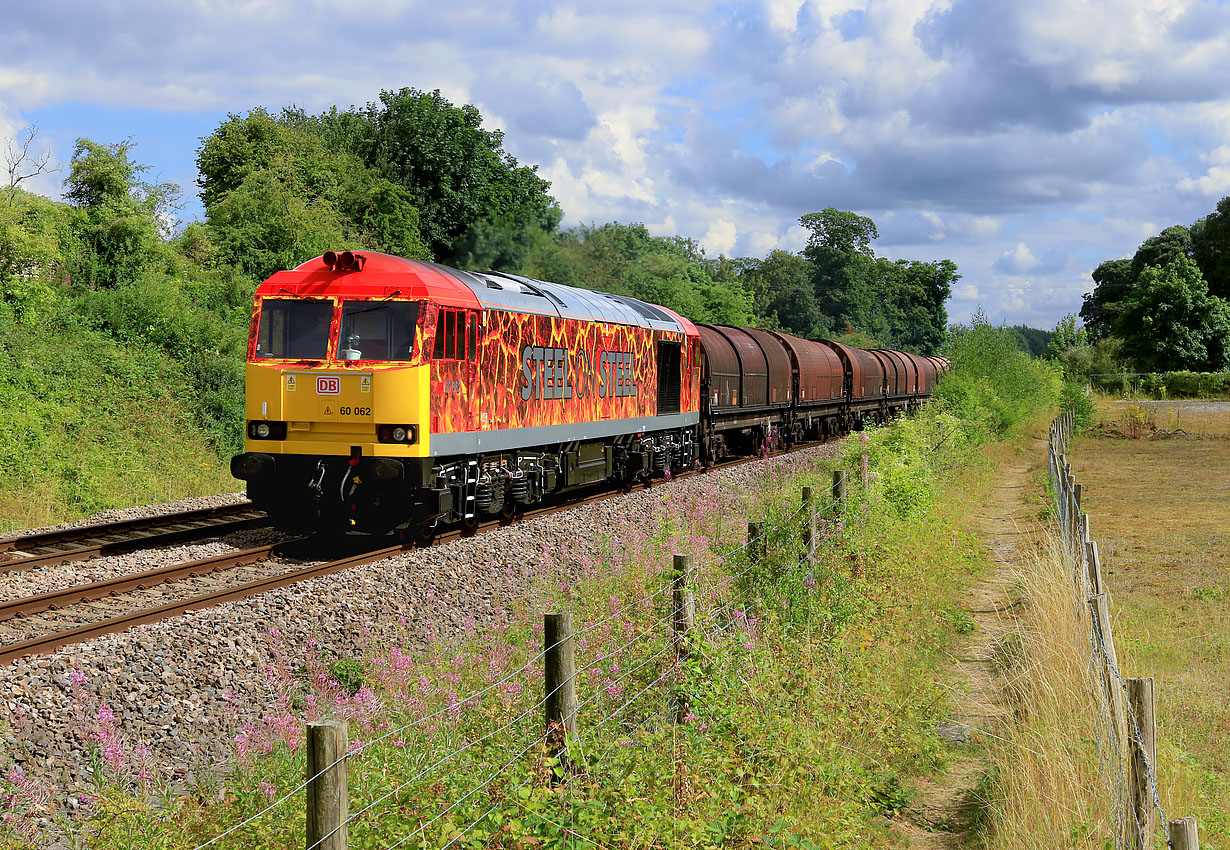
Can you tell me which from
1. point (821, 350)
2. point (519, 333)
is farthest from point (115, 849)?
point (821, 350)

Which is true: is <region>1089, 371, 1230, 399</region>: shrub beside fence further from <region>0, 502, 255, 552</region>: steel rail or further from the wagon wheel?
<region>0, 502, 255, 552</region>: steel rail

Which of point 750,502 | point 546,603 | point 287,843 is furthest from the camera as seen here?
point 750,502

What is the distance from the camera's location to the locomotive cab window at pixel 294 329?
13.8 meters

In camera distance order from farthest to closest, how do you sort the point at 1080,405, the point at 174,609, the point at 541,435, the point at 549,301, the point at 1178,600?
1. the point at 1080,405
2. the point at 549,301
3. the point at 541,435
4. the point at 1178,600
5. the point at 174,609

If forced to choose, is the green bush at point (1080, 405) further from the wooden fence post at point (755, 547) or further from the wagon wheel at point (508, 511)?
the wooden fence post at point (755, 547)

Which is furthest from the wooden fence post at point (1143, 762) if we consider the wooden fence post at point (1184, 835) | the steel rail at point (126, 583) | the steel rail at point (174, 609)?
the steel rail at point (126, 583)

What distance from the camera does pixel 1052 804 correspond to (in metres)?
5.85

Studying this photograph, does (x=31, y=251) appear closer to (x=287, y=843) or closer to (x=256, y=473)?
(x=256, y=473)

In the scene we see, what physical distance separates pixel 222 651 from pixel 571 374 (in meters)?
9.26

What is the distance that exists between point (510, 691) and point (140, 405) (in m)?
18.4

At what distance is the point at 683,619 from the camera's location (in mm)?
6434

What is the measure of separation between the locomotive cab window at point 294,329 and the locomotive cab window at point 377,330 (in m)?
0.27

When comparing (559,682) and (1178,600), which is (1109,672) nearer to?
(559,682)

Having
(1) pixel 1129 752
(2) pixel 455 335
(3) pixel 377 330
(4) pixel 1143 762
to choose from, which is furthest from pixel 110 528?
(4) pixel 1143 762
